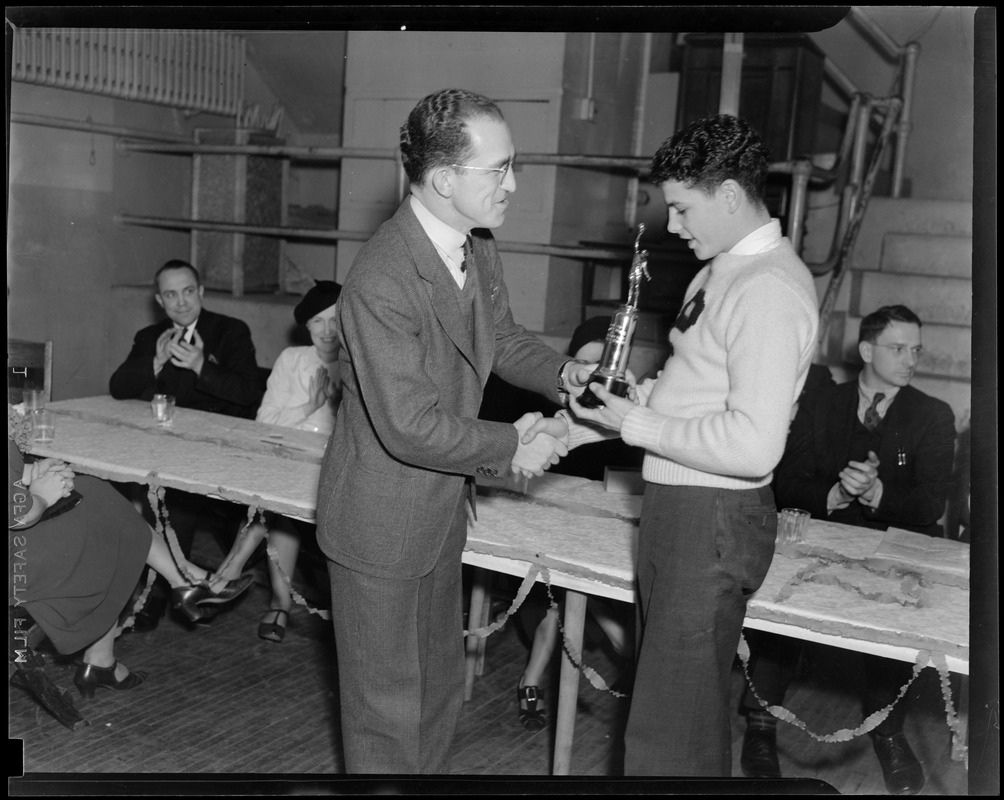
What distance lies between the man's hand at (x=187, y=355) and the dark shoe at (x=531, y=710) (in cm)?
200

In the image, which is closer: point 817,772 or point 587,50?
point 817,772

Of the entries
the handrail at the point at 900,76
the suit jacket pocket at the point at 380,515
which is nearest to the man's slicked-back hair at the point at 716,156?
the suit jacket pocket at the point at 380,515

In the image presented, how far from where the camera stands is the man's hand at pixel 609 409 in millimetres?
2271

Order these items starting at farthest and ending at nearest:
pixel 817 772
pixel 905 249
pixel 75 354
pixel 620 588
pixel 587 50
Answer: pixel 75 354, pixel 587 50, pixel 905 249, pixel 817 772, pixel 620 588

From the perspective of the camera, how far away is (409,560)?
7.42 ft

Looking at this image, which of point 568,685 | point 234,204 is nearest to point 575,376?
point 568,685

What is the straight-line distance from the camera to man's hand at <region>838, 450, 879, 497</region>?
3367 millimetres

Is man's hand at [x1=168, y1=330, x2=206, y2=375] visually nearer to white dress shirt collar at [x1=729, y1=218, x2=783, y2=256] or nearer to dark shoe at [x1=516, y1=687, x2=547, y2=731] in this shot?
dark shoe at [x1=516, y1=687, x2=547, y2=731]

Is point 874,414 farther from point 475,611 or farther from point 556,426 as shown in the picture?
point 556,426

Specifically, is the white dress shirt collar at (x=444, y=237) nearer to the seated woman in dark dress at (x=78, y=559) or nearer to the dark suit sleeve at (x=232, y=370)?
the seated woman in dark dress at (x=78, y=559)

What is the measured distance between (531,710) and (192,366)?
2.09m

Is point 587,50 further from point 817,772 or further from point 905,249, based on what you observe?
point 817,772

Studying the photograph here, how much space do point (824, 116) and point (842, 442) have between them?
3.33 m

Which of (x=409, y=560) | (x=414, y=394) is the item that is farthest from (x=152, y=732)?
(x=414, y=394)
